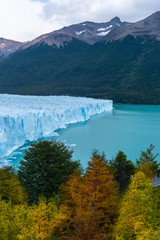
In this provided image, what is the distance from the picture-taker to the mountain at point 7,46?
166375 millimetres

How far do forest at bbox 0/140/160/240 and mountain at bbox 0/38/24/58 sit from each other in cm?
16725

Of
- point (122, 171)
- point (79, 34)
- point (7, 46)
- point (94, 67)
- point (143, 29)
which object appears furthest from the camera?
point (7, 46)

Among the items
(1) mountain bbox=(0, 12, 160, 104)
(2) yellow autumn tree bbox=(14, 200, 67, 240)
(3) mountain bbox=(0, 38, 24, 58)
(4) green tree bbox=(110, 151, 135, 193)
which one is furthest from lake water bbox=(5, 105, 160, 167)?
(3) mountain bbox=(0, 38, 24, 58)

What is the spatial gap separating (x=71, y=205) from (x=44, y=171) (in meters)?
2.12

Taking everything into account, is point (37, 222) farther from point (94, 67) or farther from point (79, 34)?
point (79, 34)

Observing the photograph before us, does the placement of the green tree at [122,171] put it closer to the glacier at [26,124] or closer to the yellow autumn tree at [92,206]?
the yellow autumn tree at [92,206]

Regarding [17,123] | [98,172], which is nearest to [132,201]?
[98,172]

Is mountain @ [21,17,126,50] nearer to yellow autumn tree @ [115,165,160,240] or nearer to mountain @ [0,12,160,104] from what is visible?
mountain @ [0,12,160,104]

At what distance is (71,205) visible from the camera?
759 cm

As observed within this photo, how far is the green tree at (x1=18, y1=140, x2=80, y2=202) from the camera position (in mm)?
9109

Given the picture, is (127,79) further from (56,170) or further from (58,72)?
(56,170)

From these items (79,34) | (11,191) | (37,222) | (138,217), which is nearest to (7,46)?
(79,34)

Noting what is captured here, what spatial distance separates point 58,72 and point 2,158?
73452 millimetres

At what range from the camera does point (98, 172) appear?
24.9ft
